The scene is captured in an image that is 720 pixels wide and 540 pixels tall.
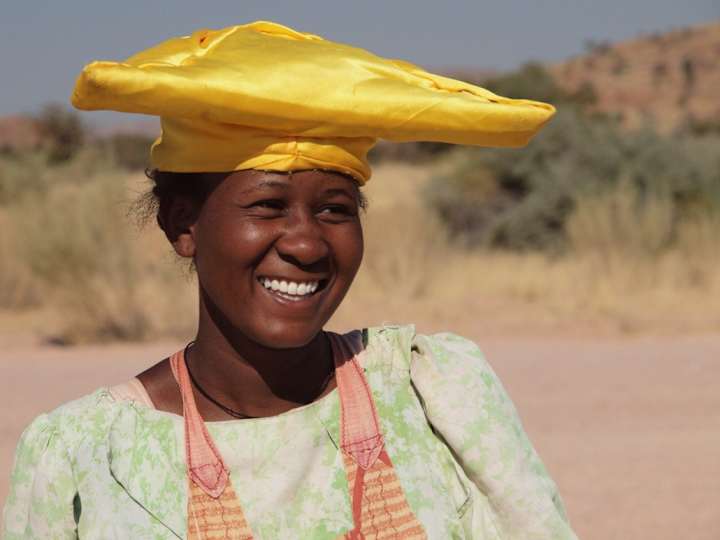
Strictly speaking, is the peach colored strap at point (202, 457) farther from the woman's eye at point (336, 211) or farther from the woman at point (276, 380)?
the woman's eye at point (336, 211)

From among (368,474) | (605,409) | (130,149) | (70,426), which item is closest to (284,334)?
(368,474)

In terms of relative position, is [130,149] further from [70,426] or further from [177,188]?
[70,426]

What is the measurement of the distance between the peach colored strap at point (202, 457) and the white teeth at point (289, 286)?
28cm

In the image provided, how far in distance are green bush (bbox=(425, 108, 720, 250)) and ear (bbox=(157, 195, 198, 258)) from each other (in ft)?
54.6

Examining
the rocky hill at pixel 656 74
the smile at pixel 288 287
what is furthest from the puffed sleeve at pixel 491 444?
the rocky hill at pixel 656 74

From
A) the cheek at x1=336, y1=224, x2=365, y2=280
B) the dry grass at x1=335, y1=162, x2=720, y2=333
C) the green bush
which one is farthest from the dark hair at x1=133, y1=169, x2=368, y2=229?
the green bush

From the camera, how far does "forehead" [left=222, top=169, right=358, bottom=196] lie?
2.36 m

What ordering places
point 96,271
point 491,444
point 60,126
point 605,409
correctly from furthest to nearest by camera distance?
point 60,126 < point 96,271 < point 605,409 < point 491,444

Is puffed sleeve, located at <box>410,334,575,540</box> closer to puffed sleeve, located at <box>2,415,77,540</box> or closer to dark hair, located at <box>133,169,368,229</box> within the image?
dark hair, located at <box>133,169,368,229</box>

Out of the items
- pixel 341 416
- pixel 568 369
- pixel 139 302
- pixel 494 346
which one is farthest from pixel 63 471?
pixel 139 302

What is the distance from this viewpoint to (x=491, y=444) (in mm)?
2467

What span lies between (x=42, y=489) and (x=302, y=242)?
0.66m

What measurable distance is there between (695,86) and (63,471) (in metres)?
57.2

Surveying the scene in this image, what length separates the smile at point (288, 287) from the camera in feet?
7.83
